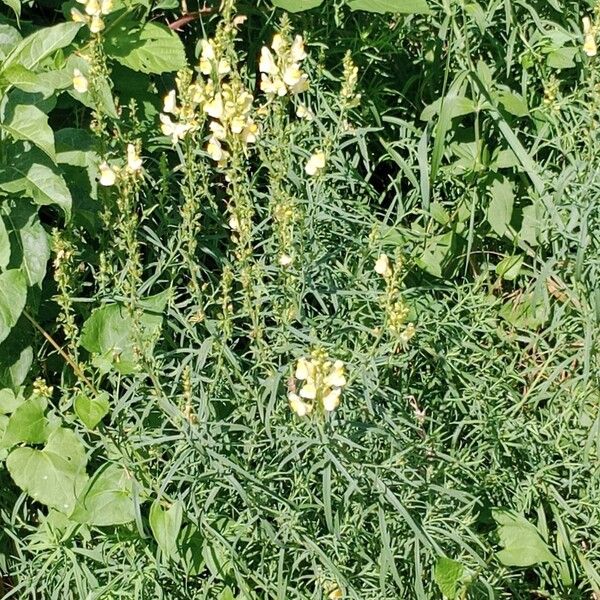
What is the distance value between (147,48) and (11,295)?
898 mm

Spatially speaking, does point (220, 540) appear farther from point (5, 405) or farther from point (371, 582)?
point (5, 405)

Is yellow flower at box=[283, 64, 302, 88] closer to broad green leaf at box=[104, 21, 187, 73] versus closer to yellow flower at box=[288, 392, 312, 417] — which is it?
broad green leaf at box=[104, 21, 187, 73]

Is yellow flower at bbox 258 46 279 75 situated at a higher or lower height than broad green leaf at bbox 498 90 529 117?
higher

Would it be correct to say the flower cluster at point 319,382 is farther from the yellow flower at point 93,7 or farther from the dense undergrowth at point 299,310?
the yellow flower at point 93,7

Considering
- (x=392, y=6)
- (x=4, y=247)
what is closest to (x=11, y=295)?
(x=4, y=247)

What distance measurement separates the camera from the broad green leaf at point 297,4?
327 cm

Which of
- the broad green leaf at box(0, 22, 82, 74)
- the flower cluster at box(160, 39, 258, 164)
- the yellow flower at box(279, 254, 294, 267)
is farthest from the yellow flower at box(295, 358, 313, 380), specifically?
the broad green leaf at box(0, 22, 82, 74)

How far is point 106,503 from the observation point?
2902 millimetres

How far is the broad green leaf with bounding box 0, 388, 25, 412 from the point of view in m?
3.08

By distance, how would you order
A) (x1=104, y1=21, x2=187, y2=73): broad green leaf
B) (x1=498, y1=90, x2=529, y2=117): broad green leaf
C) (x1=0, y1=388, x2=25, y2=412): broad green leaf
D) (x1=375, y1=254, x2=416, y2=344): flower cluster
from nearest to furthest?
(x1=375, y1=254, x2=416, y2=344): flower cluster → (x1=0, y1=388, x2=25, y2=412): broad green leaf → (x1=104, y1=21, x2=187, y2=73): broad green leaf → (x1=498, y1=90, x2=529, y2=117): broad green leaf

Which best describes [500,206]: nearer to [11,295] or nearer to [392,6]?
[392,6]

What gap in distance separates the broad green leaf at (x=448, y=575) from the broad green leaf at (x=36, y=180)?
4.15 ft

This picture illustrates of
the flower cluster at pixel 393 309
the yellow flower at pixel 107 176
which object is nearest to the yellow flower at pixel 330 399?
the flower cluster at pixel 393 309

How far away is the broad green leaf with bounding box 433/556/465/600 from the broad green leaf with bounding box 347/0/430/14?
1.60 m
